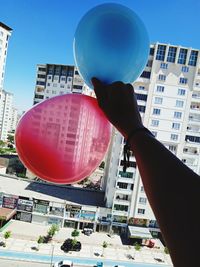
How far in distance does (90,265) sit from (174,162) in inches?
562

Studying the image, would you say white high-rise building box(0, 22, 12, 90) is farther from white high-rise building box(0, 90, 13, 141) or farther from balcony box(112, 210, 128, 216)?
white high-rise building box(0, 90, 13, 141)

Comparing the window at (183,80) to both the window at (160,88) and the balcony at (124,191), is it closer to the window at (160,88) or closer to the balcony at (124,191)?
the window at (160,88)

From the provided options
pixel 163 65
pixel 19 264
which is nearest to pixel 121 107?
pixel 19 264

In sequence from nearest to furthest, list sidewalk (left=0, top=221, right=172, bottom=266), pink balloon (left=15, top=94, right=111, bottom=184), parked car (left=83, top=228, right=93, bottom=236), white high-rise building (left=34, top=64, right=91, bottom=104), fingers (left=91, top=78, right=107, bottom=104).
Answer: fingers (left=91, top=78, right=107, bottom=104) → pink balloon (left=15, top=94, right=111, bottom=184) → sidewalk (left=0, top=221, right=172, bottom=266) → parked car (left=83, top=228, right=93, bottom=236) → white high-rise building (left=34, top=64, right=91, bottom=104)

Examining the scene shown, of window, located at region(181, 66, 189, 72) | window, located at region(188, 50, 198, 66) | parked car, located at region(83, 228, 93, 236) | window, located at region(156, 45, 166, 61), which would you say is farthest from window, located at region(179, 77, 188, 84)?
parked car, located at region(83, 228, 93, 236)

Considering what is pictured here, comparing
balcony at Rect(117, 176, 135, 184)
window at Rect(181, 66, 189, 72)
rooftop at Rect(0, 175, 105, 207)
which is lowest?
rooftop at Rect(0, 175, 105, 207)

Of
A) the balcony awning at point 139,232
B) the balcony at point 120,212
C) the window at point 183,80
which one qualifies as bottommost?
the balcony awning at point 139,232

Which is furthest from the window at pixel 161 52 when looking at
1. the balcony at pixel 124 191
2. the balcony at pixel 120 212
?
the balcony at pixel 120 212

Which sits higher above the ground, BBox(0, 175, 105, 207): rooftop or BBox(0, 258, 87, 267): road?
BBox(0, 175, 105, 207): rooftop

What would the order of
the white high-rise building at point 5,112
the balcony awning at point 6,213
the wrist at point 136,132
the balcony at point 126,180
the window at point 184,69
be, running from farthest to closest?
the white high-rise building at point 5,112 < the window at point 184,69 < the balcony at point 126,180 < the balcony awning at point 6,213 < the wrist at point 136,132

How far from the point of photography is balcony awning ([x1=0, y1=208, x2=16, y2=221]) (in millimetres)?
16433

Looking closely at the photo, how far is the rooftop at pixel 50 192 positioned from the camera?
723 inches

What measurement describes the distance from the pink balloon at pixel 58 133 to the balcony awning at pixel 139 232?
1583 cm

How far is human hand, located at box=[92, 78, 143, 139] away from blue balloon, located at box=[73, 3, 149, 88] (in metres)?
0.38
